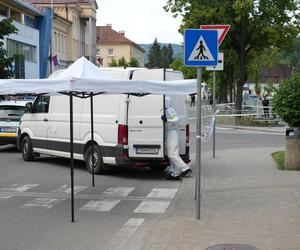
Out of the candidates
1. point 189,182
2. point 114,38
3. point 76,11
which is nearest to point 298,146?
point 189,182

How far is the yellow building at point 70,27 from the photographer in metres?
77.9

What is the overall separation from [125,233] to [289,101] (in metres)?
6.86

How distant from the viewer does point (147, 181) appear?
13.0 m

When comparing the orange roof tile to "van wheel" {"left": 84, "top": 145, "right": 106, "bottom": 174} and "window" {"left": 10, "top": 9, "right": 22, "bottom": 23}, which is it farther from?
"van wheel" {"left": 84, "top": 145, "right": 106, "bottom": 174}

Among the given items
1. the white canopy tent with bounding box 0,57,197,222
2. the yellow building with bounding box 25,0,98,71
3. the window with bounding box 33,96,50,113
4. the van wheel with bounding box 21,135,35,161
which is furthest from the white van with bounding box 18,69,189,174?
the yellow building with bounding box 25,0,98,71

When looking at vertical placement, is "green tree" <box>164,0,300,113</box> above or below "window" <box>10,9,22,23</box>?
below

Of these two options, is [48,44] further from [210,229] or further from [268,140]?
[210,229]

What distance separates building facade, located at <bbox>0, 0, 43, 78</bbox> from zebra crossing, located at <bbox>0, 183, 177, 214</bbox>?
41.3 m

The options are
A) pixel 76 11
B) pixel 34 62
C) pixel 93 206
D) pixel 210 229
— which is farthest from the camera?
pixel 76 11

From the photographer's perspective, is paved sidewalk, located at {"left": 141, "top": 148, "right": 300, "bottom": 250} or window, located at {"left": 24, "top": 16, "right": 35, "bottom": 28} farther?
window, located at {"left": 24, "top": 16, "right": 35, "bottom": 28}

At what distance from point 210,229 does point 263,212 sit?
1382 mm

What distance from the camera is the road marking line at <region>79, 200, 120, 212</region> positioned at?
9.73 m

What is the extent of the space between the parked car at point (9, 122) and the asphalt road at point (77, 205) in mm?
3107

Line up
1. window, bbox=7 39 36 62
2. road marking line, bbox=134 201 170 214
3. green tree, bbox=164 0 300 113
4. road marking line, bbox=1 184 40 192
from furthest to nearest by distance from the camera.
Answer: window, bbox=7 39 36 62 → green tree, bbox=164 0 300 113 → road marking line, bbox=1 184 40 192 → road marking line, bbox=134 201 170 214
